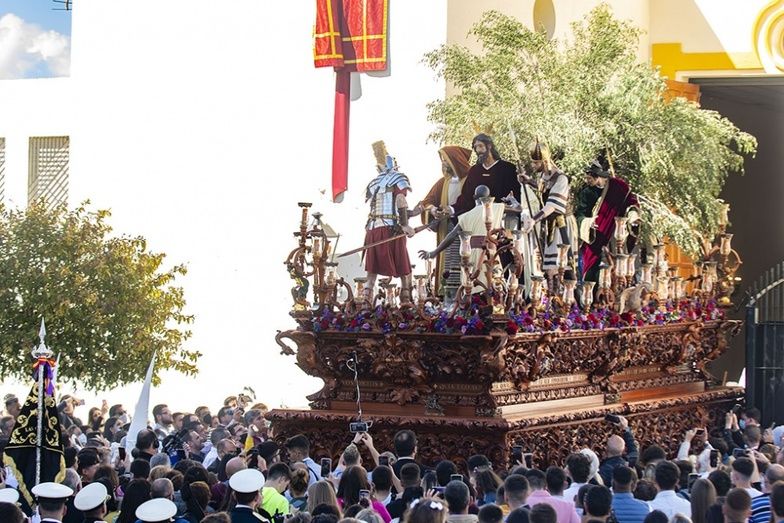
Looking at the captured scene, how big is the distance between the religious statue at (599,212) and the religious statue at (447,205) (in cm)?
170

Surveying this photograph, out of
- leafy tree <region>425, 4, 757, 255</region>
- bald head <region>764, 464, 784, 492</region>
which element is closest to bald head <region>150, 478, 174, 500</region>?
bald head <region>764, 464, 784, 492</region>

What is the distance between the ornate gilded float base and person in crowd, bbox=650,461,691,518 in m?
5.43

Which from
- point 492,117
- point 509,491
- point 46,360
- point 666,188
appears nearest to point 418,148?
point 492,117

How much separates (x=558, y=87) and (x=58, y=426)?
1442cm

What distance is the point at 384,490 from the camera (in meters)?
10.8

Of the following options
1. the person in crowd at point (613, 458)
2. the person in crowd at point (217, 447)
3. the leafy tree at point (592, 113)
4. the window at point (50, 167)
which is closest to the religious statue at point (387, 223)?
the person in crowd at point (217, 447)

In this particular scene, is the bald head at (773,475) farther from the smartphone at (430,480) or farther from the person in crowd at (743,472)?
the smartphone at (430,480)

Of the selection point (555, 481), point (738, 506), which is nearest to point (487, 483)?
point (555, 481)

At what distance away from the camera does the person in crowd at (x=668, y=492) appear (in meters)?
10.4

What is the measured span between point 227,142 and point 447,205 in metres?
9.96

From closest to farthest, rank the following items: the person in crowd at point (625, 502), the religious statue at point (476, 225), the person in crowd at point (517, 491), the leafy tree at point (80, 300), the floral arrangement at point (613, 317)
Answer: the person in crowd at point (517, 491) < the person in crowd at point (625, 502) < the floral arrangement at point (613, 317) < the religious statue at point (476, 225) < the leafy tree at point (80, 300)

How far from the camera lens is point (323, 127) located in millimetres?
26547

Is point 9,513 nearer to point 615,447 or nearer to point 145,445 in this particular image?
point 145,445

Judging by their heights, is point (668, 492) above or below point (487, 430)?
above
